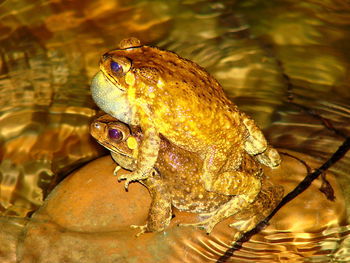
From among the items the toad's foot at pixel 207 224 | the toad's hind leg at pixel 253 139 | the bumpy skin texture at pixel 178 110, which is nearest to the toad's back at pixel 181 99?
the bumpy skin texture at pixel 178 110

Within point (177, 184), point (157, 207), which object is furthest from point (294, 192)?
point (157, 207)

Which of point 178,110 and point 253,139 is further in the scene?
point 253,139

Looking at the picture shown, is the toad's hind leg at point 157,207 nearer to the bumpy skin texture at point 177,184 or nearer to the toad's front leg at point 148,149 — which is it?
the bumpy skin texture at point 177,184

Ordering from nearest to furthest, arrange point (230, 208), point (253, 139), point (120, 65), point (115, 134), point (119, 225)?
point (120, 65) < point (253, 139) < point (230, 208) < point (115, 134) < point (119, 225)

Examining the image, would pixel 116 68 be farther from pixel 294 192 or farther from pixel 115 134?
pixel 294 192

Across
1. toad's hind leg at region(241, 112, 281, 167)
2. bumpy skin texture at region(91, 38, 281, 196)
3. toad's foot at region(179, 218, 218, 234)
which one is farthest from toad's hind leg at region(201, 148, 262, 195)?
toad's foot at region(179, 218, 218, 234)

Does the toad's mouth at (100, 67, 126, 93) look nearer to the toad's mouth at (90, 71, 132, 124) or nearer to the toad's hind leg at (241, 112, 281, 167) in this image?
the toad's mouth at (90, 71, 132, 124)

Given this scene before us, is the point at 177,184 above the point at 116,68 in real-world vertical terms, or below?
below
